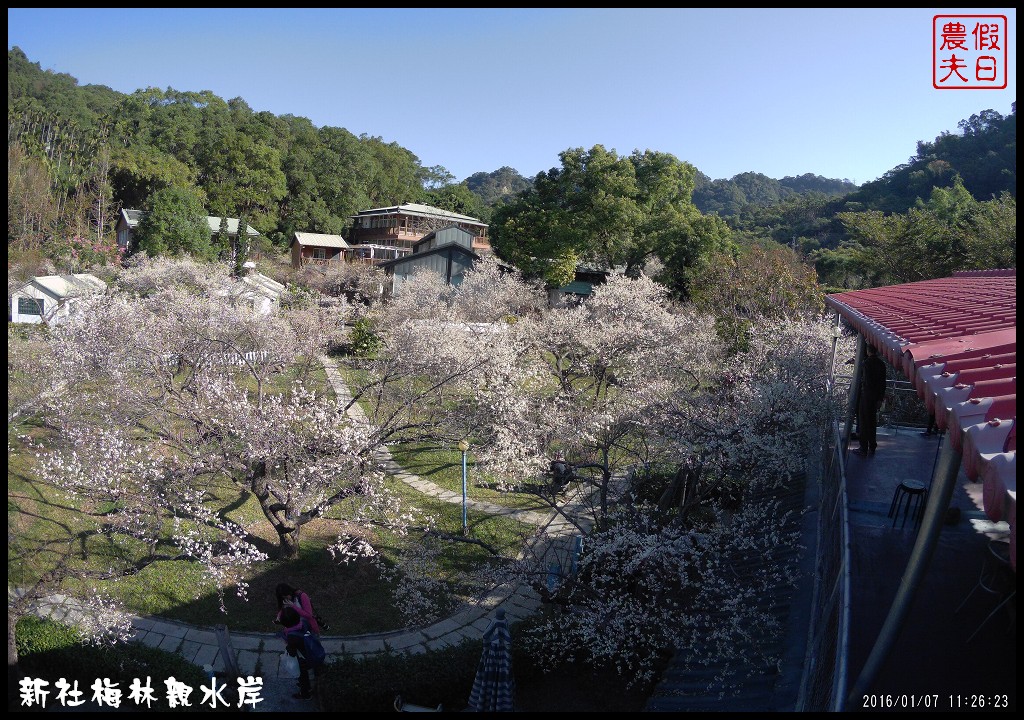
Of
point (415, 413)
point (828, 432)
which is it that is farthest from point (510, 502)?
point (828, 432)

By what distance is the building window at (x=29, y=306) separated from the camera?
2122 cm

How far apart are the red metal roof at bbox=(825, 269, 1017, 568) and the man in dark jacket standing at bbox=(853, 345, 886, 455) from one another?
1772mm

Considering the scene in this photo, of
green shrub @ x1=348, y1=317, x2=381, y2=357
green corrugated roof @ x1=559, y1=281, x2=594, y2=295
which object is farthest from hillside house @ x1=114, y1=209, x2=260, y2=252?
green corrugated roof @ x1=559, y1=281, x2=594, y2=295

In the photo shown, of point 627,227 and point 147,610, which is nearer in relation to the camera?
point 147,610

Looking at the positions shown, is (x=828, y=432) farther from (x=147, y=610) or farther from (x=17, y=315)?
(x=17, y=315)

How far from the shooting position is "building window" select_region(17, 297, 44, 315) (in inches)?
835

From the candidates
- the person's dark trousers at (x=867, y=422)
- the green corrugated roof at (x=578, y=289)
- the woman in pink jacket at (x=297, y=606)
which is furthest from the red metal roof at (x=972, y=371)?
the green corrugated roof at (x=578, y=289)

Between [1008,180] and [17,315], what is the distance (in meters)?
56.2

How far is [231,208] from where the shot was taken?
45.4 metres

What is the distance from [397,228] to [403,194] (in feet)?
47.4

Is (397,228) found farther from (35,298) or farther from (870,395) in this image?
(870,395)

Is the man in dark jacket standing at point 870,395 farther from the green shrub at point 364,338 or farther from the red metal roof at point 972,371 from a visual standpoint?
the green shrub at point 364,338

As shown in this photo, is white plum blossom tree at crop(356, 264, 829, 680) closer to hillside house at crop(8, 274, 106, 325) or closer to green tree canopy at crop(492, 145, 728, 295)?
green tree canopy at crop(492, 145, 728, 295)

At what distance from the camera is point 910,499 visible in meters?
6.49
